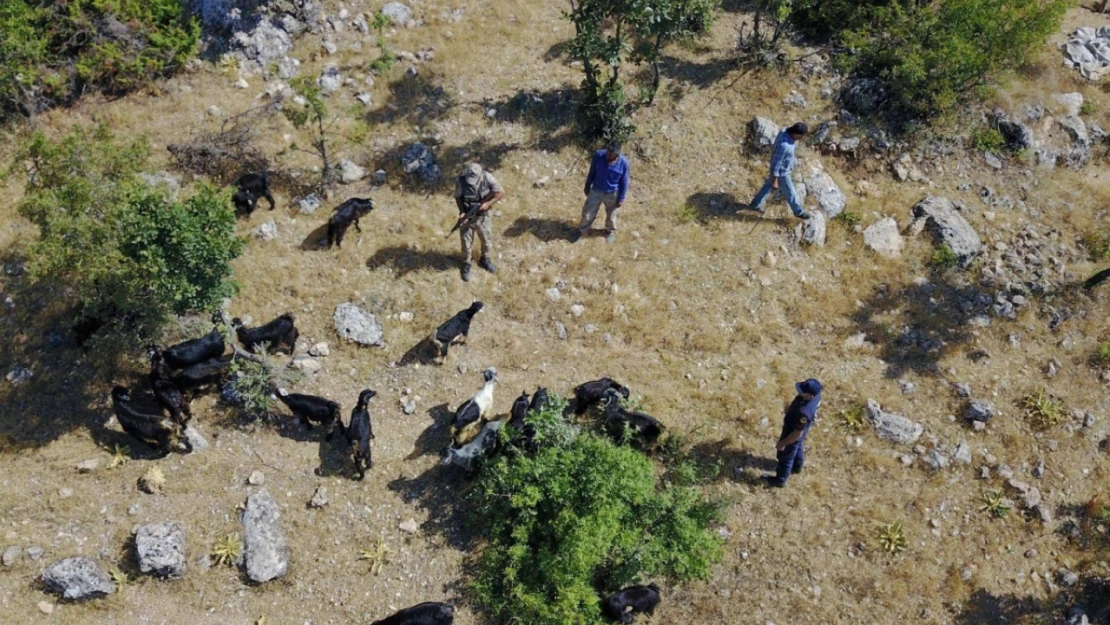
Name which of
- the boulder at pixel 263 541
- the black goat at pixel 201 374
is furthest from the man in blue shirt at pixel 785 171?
the boulder at pixel 263 541

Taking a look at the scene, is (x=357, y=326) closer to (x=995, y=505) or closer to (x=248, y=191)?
(x=248, y=191)

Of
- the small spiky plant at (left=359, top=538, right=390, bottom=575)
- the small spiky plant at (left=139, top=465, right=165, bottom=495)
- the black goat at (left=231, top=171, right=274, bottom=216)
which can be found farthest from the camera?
the black goat at (left=231, top=171, right=274, bottom=216)

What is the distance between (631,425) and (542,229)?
466 cm

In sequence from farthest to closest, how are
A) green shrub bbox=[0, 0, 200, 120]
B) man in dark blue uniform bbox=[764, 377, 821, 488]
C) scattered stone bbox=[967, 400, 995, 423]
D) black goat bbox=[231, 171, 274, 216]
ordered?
green shrub bbox=[0, 0, 200, 120]
black goat bbox=[231, 171, 274, 216]
scattered stone bbox=[967, 400, 995, 423]
man in dark blue uniform bbox=[764, 377, 821, 488]

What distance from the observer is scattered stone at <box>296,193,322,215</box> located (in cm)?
1299

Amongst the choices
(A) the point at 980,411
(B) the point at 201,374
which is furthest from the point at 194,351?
(A) the point at 980,411

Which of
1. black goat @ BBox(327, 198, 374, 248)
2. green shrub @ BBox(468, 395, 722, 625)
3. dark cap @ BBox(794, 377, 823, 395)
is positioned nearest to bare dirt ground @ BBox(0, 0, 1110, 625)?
black goat @ BBox(327, 198, 374, 248)

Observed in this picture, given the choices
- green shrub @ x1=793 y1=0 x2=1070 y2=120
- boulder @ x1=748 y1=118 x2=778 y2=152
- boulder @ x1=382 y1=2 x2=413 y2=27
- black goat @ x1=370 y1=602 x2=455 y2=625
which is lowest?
black goat @ x1=370 y1=602 x2=455 y2=625

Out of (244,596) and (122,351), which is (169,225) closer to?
(122,351)

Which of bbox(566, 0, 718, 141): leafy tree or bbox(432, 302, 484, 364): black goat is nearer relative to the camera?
bbox(432, 302, 484, 364): black goat

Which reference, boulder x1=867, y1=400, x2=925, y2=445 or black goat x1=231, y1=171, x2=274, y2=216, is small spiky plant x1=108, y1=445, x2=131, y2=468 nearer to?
black goat x1=231, y1=171, x2=274, y2=216

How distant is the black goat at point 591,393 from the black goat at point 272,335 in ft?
14.9

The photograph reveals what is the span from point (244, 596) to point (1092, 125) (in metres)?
18.3

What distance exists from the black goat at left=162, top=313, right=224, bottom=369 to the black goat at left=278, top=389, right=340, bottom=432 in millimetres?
1491
